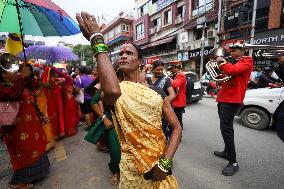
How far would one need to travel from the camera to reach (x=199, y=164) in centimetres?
358

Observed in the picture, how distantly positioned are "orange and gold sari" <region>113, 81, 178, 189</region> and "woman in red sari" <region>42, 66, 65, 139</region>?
11.7 feet

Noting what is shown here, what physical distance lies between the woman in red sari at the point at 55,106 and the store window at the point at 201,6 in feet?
56.2

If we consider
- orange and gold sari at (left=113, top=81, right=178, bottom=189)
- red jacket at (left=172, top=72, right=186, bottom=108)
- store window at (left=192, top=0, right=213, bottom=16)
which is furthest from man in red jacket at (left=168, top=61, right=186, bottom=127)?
store window at (left=192, top=0, right=213, bottom=16)

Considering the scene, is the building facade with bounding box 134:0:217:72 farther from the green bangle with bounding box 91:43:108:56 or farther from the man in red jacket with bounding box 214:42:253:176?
the green bangle with bounding box 91:43:108:56

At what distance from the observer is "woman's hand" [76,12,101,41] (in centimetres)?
109

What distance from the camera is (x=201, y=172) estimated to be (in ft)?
10.8

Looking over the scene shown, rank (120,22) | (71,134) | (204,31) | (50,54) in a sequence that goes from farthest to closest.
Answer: (120,22), (204,31), (50,54), (71,134)

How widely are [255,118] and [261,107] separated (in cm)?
34

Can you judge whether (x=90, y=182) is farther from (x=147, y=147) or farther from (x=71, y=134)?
(x=71, y=134)

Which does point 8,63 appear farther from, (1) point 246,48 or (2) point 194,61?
(2) point 194,61

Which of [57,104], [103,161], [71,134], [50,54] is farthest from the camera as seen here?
[50,54]

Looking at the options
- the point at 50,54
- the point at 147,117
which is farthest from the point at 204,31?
the point at 147,117

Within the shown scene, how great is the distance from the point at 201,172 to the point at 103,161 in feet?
5.83

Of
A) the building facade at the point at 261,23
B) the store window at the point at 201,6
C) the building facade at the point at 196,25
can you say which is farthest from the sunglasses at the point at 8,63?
the store window at the point at 201,6
